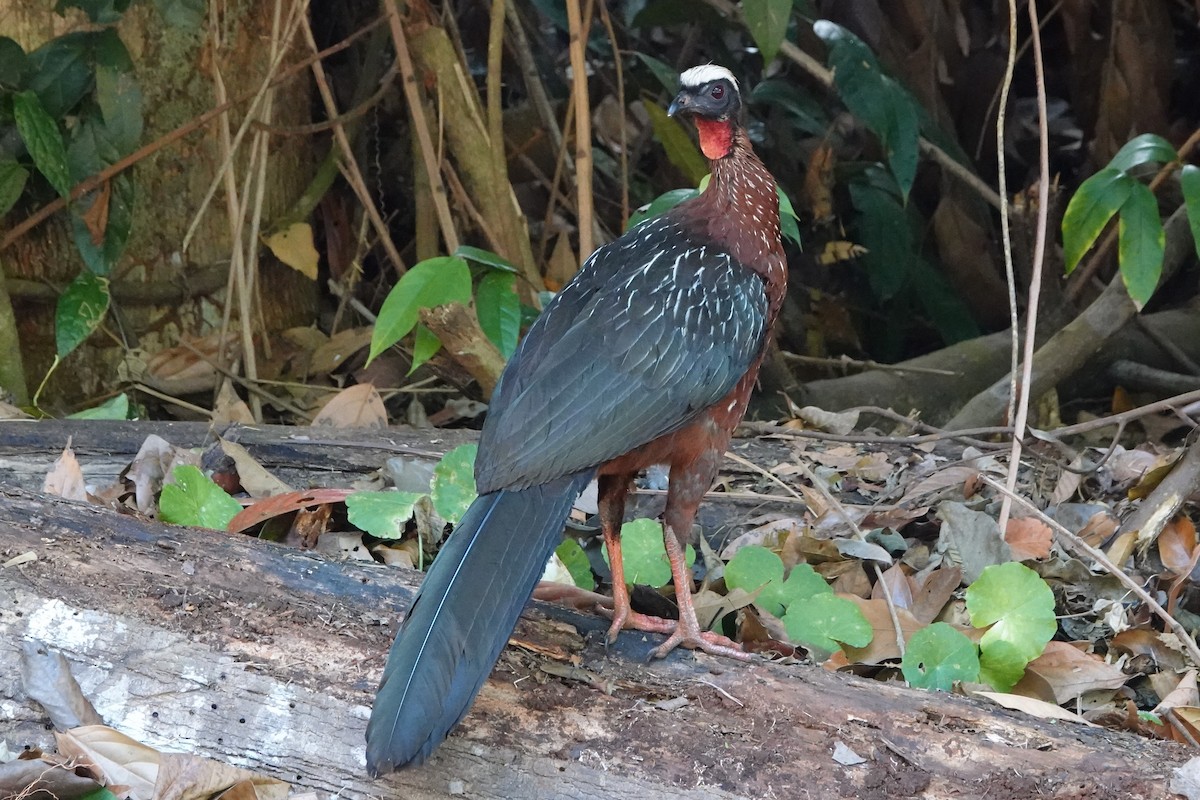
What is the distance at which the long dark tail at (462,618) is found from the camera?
1974 mm

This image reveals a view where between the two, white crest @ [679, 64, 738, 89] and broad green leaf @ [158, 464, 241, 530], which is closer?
broad green leaf @ [158, 464, 241, 530]

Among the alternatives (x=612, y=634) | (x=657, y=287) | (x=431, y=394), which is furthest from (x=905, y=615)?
(x=431, y=394)

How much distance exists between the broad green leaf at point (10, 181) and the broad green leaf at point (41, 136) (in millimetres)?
209

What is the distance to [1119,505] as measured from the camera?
11.6ft

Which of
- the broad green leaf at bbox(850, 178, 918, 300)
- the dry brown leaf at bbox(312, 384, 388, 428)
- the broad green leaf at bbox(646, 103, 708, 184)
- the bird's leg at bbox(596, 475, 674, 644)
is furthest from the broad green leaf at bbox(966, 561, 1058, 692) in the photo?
the broad green leaf at bbox(850, 178, 918, 300)

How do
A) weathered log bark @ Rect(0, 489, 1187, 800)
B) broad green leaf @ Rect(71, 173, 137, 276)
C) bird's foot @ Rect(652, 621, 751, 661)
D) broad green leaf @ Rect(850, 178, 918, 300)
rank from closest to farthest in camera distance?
1. weathered log bark @ Rect(0, 489, 1187, 800)
2. bird's foot @ Rect(652, 621, 751, 661)
3. broad green leaf @ Rect(71, 173, 137, 276)
4. broad green leaf @ Rect(850, 178, 918, 300)

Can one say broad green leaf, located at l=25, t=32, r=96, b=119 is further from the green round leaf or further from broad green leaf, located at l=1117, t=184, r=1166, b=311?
broad green leaf, located at l=1117, t=184, r=1166, b=311

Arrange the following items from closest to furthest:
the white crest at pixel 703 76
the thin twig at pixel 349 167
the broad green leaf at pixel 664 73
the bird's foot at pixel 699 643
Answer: the bird's foot at pixel 699 643
the white crest at pixel 703 76
the broad green leaf at pixel 664 73
the thin twig at pixel 349 167

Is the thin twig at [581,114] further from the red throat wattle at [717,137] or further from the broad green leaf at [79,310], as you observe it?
the broad green leaf at [79,310]

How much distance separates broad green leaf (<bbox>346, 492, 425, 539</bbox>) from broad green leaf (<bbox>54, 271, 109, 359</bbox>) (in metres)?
1.82

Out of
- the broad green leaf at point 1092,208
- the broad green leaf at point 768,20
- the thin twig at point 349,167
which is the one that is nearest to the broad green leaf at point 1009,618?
the broad green leaf at point 1092,208

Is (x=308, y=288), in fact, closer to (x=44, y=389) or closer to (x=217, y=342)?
(x=217, y=342)

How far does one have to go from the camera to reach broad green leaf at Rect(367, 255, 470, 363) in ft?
12.0

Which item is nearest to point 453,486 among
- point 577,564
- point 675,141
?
point 577,564
